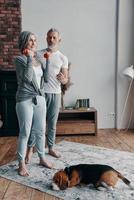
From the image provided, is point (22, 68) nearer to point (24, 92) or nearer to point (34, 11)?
point (24, 92)

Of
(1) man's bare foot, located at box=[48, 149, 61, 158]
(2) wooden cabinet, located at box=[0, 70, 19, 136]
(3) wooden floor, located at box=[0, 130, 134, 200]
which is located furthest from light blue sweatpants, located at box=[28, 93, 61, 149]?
(2) wooden cabinet, located at box=[0, 70, 19, 136]

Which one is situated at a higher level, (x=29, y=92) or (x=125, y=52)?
(x=125, y=52)

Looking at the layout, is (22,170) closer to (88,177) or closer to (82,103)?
(88,177)

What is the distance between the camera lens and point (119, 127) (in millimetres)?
4602

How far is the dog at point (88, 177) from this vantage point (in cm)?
221

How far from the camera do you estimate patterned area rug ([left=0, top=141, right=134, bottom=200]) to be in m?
2.16

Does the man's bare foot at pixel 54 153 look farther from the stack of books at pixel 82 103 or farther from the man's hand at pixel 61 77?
the stack of books at pixel 82 103

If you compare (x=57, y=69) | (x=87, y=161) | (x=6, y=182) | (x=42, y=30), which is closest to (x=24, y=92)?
(x=57, y=69)

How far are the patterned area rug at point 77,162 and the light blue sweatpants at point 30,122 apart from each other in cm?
20

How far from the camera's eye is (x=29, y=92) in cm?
A: 246

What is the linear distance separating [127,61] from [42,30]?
1.51m

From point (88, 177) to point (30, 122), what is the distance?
0.74m

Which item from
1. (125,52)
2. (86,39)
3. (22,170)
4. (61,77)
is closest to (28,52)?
(61,77)

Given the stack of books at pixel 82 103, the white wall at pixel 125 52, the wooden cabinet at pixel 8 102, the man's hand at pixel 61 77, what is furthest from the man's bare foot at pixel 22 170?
the white wall at pixel 125 52
